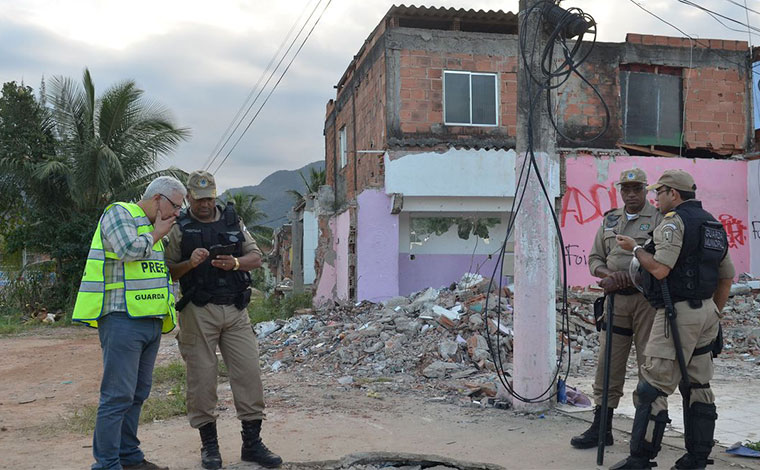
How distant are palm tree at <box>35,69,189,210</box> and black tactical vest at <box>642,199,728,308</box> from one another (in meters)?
17.2

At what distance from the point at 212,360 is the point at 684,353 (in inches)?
111

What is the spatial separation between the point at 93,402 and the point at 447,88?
32.3 ft

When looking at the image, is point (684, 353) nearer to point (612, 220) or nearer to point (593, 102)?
point (612, 220)

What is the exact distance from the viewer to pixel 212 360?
427 centimetres

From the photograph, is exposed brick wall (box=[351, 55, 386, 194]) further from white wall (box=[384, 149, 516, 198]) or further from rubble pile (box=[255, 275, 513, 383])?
rubble pile (box=[255, 275, 513, 383])

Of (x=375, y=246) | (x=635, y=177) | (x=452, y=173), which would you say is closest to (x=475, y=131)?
(x=452, y=173)

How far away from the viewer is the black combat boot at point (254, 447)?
166 inches

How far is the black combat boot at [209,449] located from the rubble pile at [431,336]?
3541mm

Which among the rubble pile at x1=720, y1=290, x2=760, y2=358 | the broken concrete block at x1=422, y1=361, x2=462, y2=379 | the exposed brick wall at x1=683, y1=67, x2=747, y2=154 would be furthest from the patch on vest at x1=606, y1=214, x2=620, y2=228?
the exposed brick wall at x1=683, y1=67, x2=747, y2=154

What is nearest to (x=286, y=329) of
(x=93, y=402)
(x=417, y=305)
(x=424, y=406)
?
(x=417, y=305)

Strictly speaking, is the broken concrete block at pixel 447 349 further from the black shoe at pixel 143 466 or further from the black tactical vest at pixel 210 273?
the black shoe at pixel 143 466

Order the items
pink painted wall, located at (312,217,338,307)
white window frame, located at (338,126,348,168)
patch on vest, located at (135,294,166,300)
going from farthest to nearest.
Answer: white window frame, located at (338,126,348,168)
pink painted wall, located at (312,217,338,307)
patch on vest, located at (135,294,166,300)

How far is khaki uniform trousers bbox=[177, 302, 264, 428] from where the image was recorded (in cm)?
420

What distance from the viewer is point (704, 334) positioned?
159 inches
